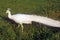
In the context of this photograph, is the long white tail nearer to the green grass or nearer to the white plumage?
the white plumage

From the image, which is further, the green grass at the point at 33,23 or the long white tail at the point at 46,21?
the long white tail at the point at 46,21

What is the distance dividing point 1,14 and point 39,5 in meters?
1.07

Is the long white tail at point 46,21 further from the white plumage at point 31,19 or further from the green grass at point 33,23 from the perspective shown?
the green grass at point 33,23

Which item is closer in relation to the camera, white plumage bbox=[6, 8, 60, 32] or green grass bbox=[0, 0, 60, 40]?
green grass bbox=[0, 0, 60, 40]

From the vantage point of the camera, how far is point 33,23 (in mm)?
5852

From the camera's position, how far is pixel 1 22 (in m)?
6.07

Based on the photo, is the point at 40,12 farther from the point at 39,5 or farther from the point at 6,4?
the point at 6,4

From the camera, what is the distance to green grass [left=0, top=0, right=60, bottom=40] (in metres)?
5.32

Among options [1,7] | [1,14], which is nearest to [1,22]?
[1,14]

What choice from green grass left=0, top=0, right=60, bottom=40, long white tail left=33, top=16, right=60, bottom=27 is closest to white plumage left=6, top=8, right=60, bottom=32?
long white tail left=33, top=16, right=60, bottom=27

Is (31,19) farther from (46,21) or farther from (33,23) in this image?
(46,21)

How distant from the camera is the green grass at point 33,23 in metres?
5.32

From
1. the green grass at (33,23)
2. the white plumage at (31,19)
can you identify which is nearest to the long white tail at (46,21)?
the white plumage at (31,19)

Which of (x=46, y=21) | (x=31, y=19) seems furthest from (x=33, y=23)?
(x=46, y=21)
